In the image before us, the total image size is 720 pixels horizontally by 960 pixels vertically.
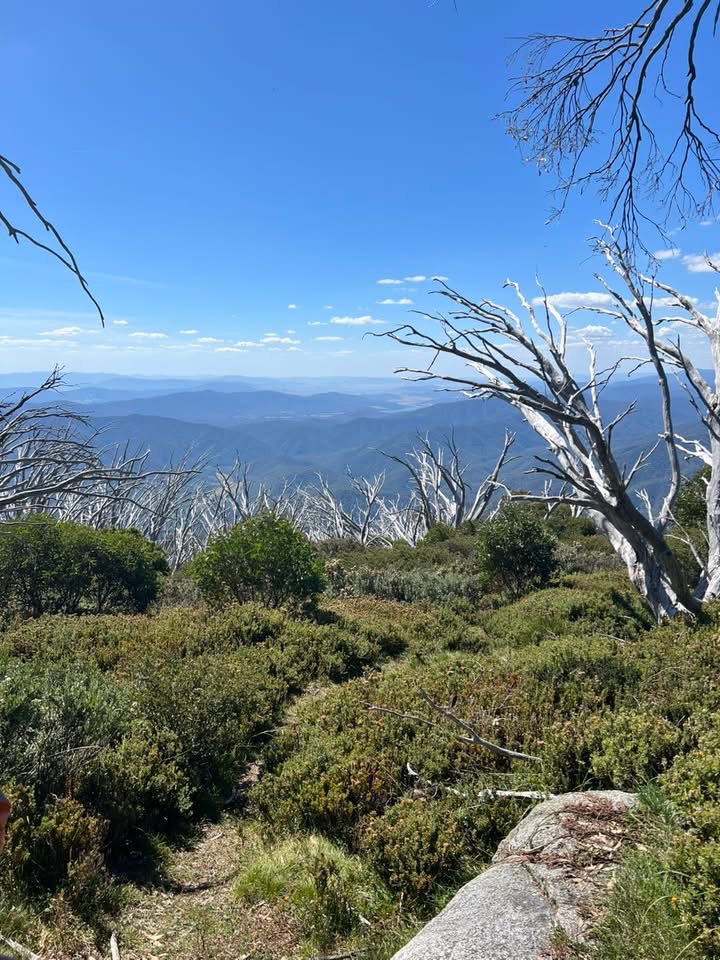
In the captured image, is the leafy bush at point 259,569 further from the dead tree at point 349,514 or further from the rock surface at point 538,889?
the dead tree at point 349,514

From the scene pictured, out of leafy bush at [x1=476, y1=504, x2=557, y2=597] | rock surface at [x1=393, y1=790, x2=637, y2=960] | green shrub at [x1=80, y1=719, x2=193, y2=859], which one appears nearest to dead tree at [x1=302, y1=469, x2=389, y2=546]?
leafy bush at [x1=476, y1=504, x2=557, y2=597]

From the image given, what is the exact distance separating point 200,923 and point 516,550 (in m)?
11.6

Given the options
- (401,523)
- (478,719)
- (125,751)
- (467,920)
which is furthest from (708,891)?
(401,523)

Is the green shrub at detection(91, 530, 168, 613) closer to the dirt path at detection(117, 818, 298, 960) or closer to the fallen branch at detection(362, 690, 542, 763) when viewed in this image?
the dirt path at detection(117, 818, 298, 960)

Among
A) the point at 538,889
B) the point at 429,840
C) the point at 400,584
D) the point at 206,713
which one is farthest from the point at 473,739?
the point at 400,584

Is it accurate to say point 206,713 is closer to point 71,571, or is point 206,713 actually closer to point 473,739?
point 473,739

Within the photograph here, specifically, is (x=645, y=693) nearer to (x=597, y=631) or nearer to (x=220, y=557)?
(x=597, y=631)

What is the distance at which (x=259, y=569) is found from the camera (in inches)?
462

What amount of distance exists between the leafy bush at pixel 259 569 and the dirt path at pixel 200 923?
7.24 metres

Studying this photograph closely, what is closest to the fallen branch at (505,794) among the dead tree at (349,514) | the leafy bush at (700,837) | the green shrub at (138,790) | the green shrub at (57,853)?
the leafy bush at (700,837)

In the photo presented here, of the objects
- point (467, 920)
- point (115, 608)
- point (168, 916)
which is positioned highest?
point (467, 920)

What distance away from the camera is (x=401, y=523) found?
39812 mm

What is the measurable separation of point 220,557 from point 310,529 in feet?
A: 117

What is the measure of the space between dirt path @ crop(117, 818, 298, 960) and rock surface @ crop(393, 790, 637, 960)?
3.94ft
